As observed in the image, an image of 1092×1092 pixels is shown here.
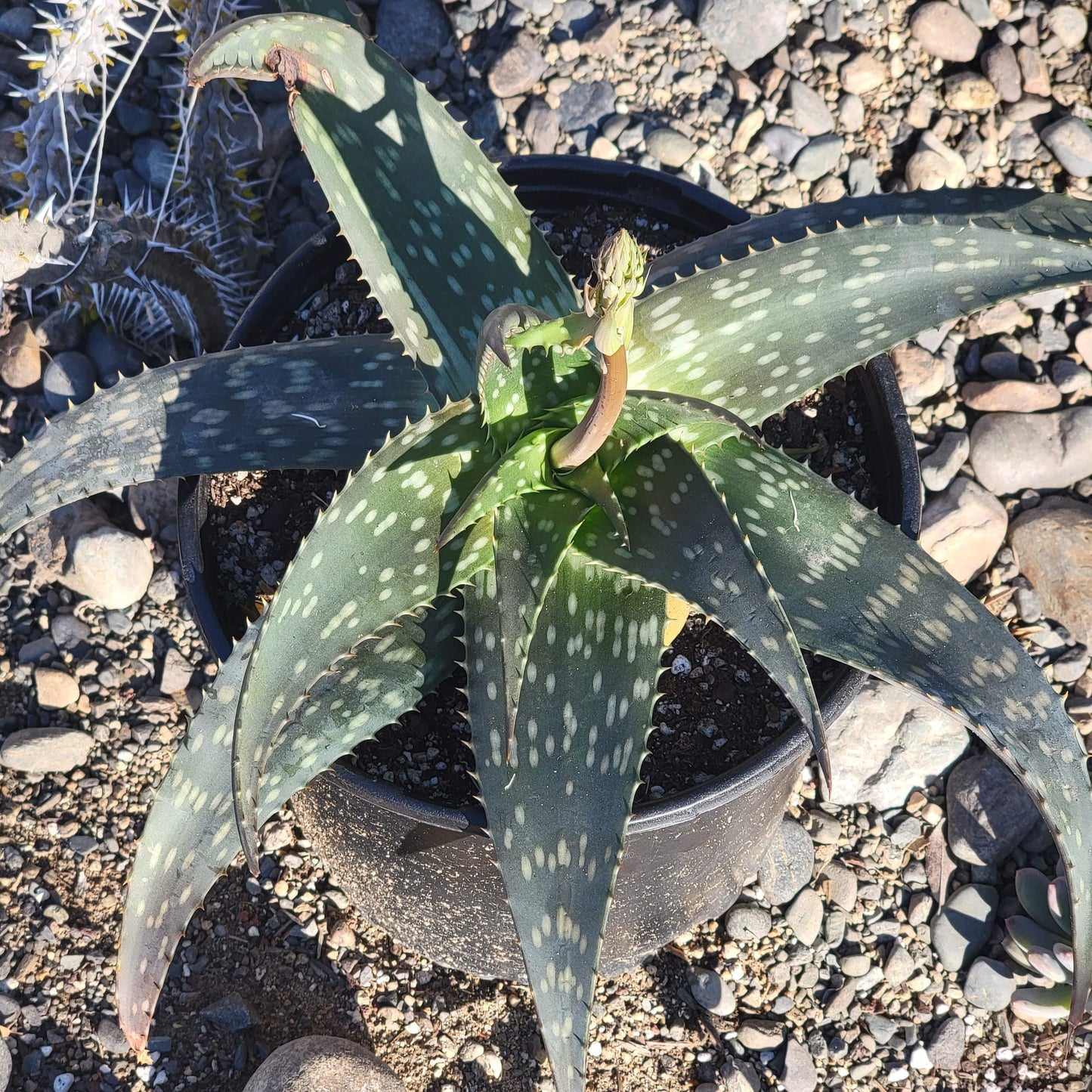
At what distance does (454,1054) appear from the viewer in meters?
1.74

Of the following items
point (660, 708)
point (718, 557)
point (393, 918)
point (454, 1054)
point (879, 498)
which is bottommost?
point (454, 1054)

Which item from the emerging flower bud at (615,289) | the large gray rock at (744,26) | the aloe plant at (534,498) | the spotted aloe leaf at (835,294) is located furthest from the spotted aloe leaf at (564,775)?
the large gray rock at (744,26)

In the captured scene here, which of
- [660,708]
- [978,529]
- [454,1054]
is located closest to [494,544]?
[660,708]

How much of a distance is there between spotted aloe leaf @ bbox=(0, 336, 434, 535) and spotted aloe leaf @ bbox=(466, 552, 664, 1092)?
0.96 feet

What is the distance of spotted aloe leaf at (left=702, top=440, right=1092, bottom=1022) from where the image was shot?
1134mm

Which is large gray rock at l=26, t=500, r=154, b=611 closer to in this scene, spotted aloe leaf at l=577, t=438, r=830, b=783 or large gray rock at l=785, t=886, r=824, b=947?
spotted aloe leaf at l=577, t=438, r=830, b=783

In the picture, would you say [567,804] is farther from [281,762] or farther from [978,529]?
[978,529]

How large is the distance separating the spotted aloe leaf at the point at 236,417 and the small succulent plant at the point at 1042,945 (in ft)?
4.40

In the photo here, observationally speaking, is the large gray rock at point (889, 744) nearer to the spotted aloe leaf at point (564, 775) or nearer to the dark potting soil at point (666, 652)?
the dark potting soil at point (666, 652)

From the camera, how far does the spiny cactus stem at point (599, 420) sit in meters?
0.86

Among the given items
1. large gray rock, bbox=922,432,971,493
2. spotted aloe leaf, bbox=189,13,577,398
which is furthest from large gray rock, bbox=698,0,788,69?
spotted aloe leaf, bbox=189,13,577,398

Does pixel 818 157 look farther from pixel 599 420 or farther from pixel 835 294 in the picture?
pixel 599 420

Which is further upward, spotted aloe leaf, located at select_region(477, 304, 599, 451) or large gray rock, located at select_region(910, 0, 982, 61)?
spotted aloe leaf, located at select_region(477, 304, 599, 451)

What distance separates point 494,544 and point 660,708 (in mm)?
482
